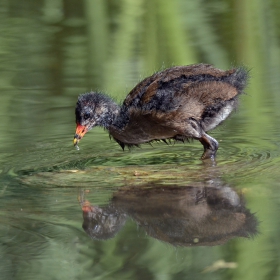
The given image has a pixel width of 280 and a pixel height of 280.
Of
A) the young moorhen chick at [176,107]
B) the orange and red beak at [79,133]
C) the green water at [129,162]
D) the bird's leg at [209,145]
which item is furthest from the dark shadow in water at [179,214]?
the orange and red beak at [79,133]

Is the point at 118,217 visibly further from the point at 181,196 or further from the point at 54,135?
the point at 54,135

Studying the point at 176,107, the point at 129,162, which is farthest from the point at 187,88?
the point at 129,162

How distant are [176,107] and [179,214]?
5.52ft

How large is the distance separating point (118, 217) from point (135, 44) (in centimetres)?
495

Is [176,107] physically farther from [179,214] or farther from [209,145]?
[179,214]

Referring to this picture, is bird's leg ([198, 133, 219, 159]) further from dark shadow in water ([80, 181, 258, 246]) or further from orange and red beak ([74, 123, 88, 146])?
orange and red beak ([74, 123, 88, 146])

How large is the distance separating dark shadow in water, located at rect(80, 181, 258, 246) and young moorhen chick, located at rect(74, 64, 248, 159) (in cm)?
100

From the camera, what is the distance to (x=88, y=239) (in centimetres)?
455

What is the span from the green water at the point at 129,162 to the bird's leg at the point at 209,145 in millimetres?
68

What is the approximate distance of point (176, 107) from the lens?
6.46 meters

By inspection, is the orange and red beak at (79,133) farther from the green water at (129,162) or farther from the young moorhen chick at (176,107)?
the green water at (129,162)

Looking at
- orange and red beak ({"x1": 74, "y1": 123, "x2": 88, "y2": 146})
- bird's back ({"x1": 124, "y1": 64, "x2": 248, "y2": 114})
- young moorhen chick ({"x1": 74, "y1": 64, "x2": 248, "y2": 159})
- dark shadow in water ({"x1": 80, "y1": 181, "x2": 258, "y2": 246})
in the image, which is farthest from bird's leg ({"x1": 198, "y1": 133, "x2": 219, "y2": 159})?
orange and red beak ({"x1": 74, "y1": 123, "x2": 88, "y2": 146})

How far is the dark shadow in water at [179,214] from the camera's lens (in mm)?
4551

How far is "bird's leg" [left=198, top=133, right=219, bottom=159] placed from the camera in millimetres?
6312
